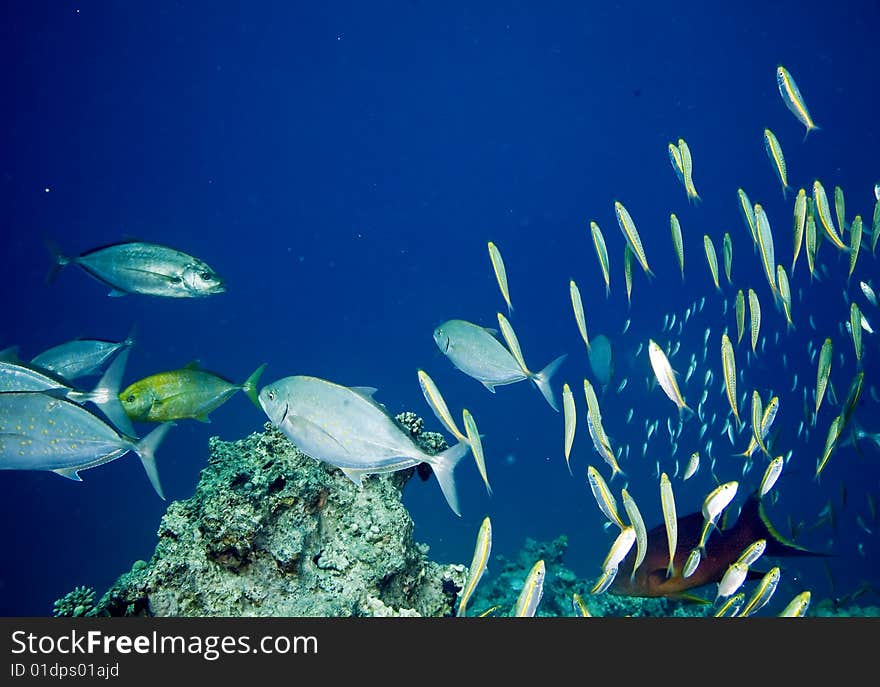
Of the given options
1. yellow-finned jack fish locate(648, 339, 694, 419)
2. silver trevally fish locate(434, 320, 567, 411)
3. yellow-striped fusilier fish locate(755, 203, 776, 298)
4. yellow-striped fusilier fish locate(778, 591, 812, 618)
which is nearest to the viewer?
yellow-striped fusilier fish locate(778, 591, 812, 618)

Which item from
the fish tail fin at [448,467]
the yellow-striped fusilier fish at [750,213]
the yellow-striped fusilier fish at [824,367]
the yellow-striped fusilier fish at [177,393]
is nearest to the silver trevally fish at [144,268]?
the yellow-striped fusilier fish at [177,393]

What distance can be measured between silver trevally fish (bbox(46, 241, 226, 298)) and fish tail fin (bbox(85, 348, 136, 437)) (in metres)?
0.89

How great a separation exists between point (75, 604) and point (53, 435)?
1.22 meters

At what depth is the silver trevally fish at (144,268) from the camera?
3764 millimetres

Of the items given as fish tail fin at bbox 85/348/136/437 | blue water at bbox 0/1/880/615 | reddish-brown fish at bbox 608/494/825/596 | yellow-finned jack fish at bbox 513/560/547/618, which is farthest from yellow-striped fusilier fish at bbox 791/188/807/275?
blue water at bbox 0/1/880/615

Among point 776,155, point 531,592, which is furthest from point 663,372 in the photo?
point 776,155

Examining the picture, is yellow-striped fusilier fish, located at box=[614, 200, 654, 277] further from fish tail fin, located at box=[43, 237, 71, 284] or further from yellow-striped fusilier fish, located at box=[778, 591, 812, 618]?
fish tail fin, located at box=[43, 237, 71, 284]

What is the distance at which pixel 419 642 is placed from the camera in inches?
108

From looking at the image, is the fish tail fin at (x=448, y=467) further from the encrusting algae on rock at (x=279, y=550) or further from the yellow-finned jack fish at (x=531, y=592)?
the encrusting algae on rock at (x=279, y=550)

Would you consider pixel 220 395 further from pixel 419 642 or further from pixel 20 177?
pixel 20 177

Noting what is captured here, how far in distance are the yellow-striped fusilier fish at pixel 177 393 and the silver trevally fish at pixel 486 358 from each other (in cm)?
138

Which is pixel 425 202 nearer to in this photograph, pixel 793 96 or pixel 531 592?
pixel 793 96

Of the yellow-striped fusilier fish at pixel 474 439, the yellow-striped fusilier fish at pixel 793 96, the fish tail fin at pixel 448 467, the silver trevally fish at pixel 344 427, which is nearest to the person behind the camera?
the fish tail fin at pixel 448 467

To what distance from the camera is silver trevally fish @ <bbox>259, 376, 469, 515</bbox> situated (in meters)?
2.36
